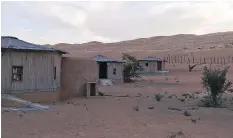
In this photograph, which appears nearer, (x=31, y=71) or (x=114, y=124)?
(x=114, y=124)

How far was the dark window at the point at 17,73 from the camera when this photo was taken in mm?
16969

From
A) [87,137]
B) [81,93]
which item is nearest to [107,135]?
[87,137]

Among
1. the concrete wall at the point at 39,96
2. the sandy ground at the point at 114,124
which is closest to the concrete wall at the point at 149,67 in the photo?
the concrete wall at the point at 39,96

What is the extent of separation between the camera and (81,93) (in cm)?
2161

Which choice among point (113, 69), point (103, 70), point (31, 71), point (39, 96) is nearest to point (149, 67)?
point (103, 70)

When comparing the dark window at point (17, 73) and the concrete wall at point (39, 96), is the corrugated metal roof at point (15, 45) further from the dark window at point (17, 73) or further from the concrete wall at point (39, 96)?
the concrete wall at point (39, 96)

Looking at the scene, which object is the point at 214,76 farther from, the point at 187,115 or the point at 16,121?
the point at 16,121

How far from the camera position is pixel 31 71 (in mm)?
17516

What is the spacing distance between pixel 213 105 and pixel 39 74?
9571mm

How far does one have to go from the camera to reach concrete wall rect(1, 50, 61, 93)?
16.6 metres

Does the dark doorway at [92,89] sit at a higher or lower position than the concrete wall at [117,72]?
lower

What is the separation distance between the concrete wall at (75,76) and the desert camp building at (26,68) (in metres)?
1.76

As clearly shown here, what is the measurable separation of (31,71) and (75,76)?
13.8 ft

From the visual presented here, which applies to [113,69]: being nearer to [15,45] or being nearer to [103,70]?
[103,70]
